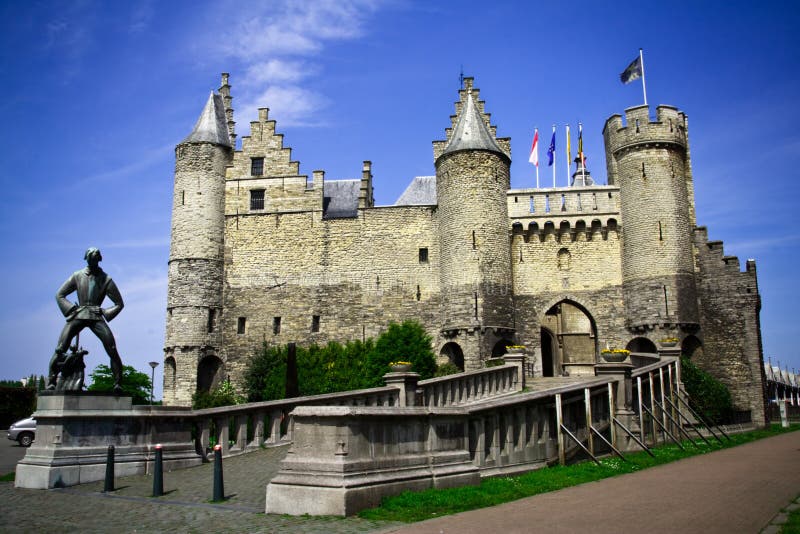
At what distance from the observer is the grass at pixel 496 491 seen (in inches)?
325

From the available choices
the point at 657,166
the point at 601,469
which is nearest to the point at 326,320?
the point at 657,166

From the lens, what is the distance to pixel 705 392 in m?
27.7

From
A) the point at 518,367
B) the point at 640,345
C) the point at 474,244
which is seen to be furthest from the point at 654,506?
the point at 640,345

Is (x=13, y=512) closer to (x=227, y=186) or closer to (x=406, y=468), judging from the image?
(x=406, y=468)

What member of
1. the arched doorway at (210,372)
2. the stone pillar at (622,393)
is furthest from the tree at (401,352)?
the stone pillar at (622,393)

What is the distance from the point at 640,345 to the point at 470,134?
510 inches

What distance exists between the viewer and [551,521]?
758cm

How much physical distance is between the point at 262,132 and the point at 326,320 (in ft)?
35.2

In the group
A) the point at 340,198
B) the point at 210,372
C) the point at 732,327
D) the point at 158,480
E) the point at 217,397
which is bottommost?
the point at 158,480

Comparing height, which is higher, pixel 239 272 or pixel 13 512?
pixel 239 272

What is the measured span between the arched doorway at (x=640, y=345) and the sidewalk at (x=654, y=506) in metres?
21.7

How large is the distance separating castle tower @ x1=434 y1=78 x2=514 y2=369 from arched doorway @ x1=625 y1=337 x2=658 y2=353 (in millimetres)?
5661

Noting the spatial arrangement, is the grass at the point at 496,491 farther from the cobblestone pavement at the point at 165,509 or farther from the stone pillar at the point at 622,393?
the stone pillar at the point at 622,393

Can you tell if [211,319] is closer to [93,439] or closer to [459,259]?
[459,259]
